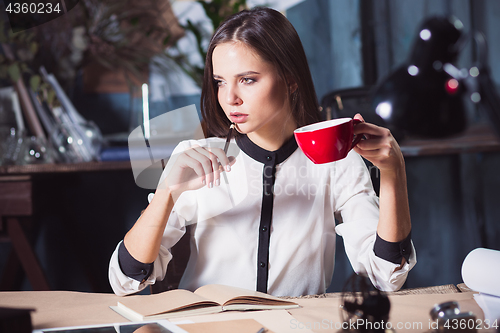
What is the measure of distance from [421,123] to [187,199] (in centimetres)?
46

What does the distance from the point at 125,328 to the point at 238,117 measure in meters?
0.41

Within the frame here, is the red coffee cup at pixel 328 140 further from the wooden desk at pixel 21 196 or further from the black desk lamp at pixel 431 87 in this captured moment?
the wooden desk at pixel 21 196

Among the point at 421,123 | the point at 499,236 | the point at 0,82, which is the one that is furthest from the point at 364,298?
the point at 0,82

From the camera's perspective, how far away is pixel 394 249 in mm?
737

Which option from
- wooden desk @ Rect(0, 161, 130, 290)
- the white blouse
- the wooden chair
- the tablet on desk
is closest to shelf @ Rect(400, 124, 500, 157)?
the white blouse

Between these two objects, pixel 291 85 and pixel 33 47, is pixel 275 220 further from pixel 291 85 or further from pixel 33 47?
pixel 33 47

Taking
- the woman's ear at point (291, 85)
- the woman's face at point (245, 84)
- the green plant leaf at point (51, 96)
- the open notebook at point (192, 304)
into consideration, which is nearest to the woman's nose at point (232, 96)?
the woman's face at point (245, 84)

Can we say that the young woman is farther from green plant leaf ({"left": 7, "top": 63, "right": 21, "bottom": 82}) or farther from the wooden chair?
green plant leaf ({"left": 7, "top": 63, "right": 21, "bottom": 82})

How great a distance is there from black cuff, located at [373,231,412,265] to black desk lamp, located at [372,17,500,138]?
19 centimetres

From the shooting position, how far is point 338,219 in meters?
0.97

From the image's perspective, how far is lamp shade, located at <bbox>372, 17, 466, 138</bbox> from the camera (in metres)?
0.58

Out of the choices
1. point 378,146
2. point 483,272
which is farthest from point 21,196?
point 483,272

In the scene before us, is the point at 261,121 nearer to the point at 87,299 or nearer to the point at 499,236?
the point at 87,299

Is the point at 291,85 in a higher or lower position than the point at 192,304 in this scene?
higher
